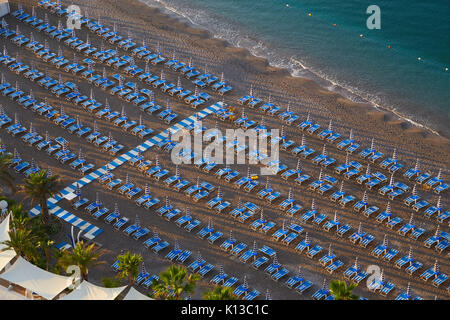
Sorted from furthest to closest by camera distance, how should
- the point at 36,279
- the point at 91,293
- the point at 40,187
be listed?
the point at 40,187
the point at 36,279
the point at 91,293

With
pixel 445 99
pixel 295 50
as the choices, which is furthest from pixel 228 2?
pixel 445 99

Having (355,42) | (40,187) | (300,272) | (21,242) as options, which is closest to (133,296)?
(21,242)

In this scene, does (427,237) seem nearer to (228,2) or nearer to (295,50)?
(295,50)

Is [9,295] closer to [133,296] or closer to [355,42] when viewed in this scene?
[133,296]

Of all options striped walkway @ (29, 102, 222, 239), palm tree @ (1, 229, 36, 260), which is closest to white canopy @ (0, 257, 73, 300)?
palm tree @ (1, 229, 36, 260)

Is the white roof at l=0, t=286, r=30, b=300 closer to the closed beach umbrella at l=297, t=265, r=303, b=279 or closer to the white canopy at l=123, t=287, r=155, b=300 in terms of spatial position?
the white canopy at l=123, t=287, r=155, b=300

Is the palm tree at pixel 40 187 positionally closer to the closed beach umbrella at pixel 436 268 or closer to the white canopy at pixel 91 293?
A: the white canopy at pixel 91 293
